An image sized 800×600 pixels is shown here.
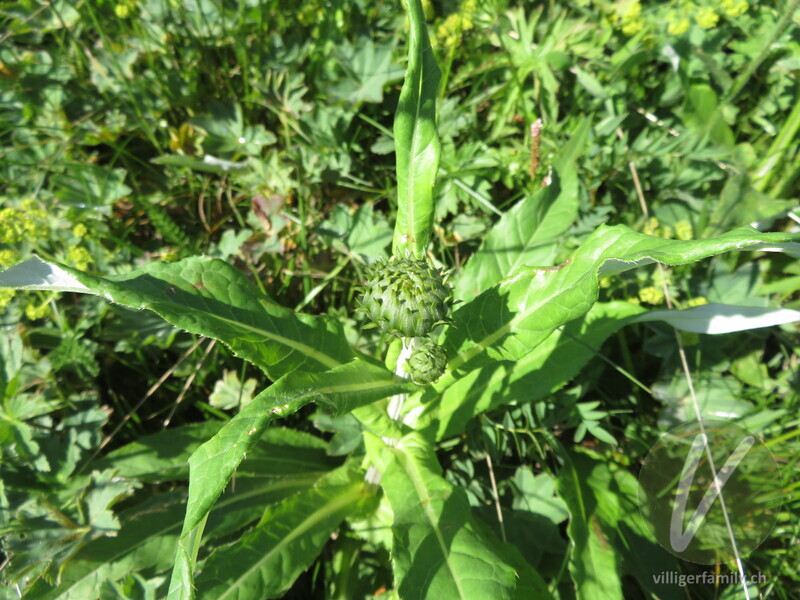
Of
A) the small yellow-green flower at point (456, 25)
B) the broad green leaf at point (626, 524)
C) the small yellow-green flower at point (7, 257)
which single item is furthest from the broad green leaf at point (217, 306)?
the small yellow-green flower at point (456, 25)

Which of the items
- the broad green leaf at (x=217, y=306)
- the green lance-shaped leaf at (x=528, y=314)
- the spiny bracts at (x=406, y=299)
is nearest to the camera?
the green lance-shaped leaf at (x=528, y=314)

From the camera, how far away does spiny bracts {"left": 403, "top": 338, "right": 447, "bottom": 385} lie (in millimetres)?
2363

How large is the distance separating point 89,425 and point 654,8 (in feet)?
14.9

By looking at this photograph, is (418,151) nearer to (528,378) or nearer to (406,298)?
(406,298)

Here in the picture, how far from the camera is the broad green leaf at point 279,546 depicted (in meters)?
2.47

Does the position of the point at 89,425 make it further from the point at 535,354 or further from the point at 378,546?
the point at 535,354

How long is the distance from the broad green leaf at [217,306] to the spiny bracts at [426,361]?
404 mm

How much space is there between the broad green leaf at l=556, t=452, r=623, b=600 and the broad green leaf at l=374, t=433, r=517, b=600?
0.63 m

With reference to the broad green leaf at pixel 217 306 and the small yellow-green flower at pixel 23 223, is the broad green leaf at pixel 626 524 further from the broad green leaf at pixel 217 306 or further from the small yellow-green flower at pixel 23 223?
the small yellow-green flower at pixel 23 223

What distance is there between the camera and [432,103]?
8.59 feet

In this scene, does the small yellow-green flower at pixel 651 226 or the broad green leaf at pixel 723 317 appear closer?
the broad green leaf at pixel 723 317

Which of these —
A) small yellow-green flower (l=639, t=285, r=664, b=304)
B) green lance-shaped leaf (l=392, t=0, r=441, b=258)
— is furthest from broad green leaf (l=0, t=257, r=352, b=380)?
small yellow-green flower (l=639, t=285, r=664, b=304)

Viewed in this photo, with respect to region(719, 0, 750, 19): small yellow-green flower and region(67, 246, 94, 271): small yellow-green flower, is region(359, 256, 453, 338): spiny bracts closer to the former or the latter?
region(67, 246, 94, 271): small yellow-green flower

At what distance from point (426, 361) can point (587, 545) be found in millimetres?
1373
